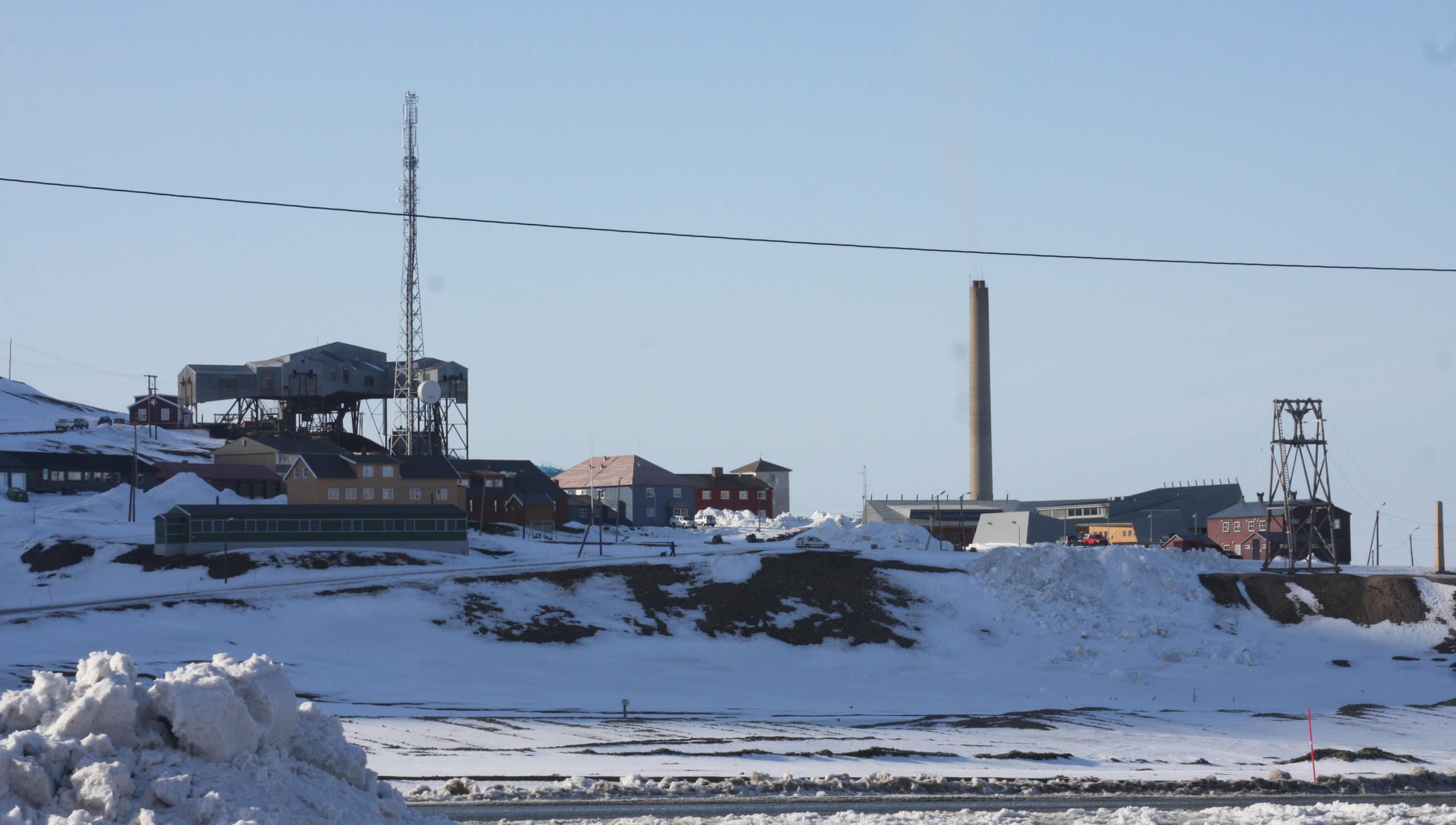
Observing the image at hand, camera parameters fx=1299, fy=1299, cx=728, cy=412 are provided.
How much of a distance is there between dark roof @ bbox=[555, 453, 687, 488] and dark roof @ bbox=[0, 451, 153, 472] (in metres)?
46.5

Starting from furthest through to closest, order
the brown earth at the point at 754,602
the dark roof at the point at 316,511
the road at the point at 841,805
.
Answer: the dark roof at the point at 316,511 < the brown earth at the point at 754,602 < the road at the point at 841,805

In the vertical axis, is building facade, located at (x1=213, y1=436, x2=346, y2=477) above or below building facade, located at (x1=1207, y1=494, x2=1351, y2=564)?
above

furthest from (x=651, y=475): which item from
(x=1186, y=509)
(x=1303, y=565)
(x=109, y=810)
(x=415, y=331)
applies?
(x=109, y=810)

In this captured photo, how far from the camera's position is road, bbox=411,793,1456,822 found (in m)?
23.2

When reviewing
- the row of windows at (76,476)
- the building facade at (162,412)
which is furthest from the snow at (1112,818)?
the building facade at (162,412)

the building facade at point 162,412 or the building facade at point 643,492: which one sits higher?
the building facade at point 162,412

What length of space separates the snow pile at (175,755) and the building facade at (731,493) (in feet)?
429

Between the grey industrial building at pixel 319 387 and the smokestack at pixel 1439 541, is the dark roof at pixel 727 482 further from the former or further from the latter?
the smokestack at pixel 1439 541

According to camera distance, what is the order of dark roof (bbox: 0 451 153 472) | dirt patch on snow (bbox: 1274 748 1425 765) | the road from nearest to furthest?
1. the road
2. dirt patch on snow (bbox: 1274 748 1425 765)
3. dark roof (bbox: 0 451 153 472)

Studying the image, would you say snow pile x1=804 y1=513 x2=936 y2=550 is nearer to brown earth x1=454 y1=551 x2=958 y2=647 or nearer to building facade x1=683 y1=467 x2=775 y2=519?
brown earth x1=454 y1=551 x2=958 y2=647

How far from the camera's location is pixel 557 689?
52031 millimetres

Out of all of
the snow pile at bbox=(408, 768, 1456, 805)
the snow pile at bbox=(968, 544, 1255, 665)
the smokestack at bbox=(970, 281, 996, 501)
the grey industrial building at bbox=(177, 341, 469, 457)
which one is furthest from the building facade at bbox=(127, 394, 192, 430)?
the snow pile at bbox=(408, 768, 1456, 805)

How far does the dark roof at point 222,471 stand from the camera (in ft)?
379

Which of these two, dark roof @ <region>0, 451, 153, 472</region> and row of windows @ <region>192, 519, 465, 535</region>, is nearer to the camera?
row of windows @ <region>192, 519, 465, 535</region>
